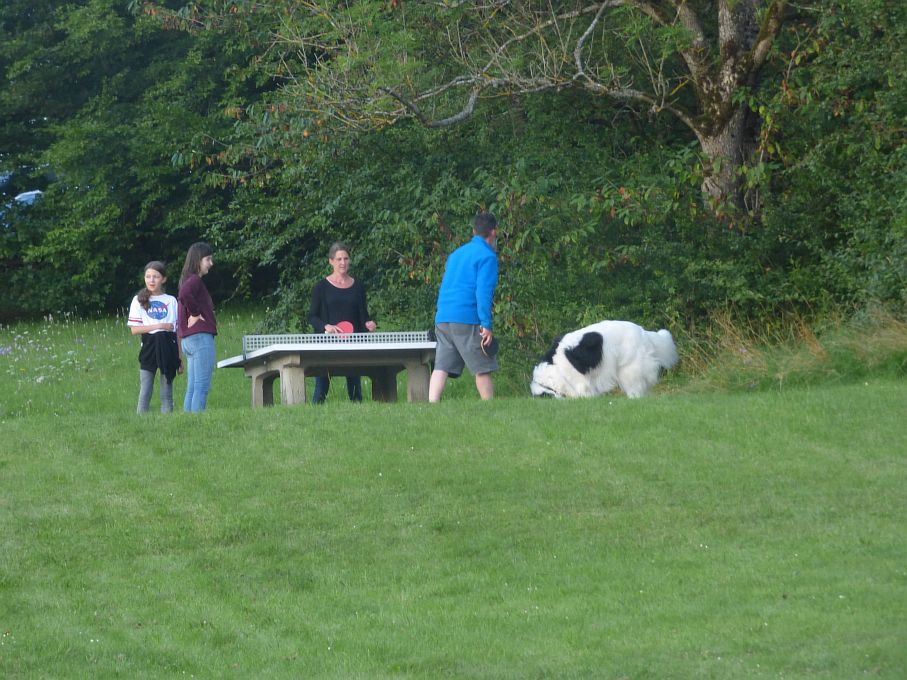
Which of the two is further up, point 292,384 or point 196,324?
point 196,324

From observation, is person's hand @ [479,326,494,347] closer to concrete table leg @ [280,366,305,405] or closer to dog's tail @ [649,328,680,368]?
concrete table leg @ [280,366,305,405]

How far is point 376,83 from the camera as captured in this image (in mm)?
17375

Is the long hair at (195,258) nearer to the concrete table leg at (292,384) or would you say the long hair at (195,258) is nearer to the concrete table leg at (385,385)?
the concrete table leg at (292,384)

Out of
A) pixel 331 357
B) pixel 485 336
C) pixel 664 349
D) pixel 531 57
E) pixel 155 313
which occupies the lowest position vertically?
pixel 664 349

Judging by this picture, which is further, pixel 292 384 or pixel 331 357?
pixel 292 384

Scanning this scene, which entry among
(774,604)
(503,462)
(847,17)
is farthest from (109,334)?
(774,604)

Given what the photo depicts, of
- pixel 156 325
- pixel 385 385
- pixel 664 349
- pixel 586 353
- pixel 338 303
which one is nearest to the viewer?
pixel 156 325

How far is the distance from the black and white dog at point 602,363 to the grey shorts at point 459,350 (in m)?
1.18

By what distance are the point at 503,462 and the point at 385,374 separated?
14.0 feet

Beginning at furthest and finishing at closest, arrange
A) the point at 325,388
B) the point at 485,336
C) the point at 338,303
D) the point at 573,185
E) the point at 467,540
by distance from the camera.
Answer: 1. the point at 573,185
2. the point at 325,388
3. the point at 338,303
4. the point at 485,336
5. the point at 467,540

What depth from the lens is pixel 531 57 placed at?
780 inches

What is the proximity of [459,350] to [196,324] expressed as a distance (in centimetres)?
255

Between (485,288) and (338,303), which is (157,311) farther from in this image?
(485,288)

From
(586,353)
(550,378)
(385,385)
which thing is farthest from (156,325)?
(586,353)
